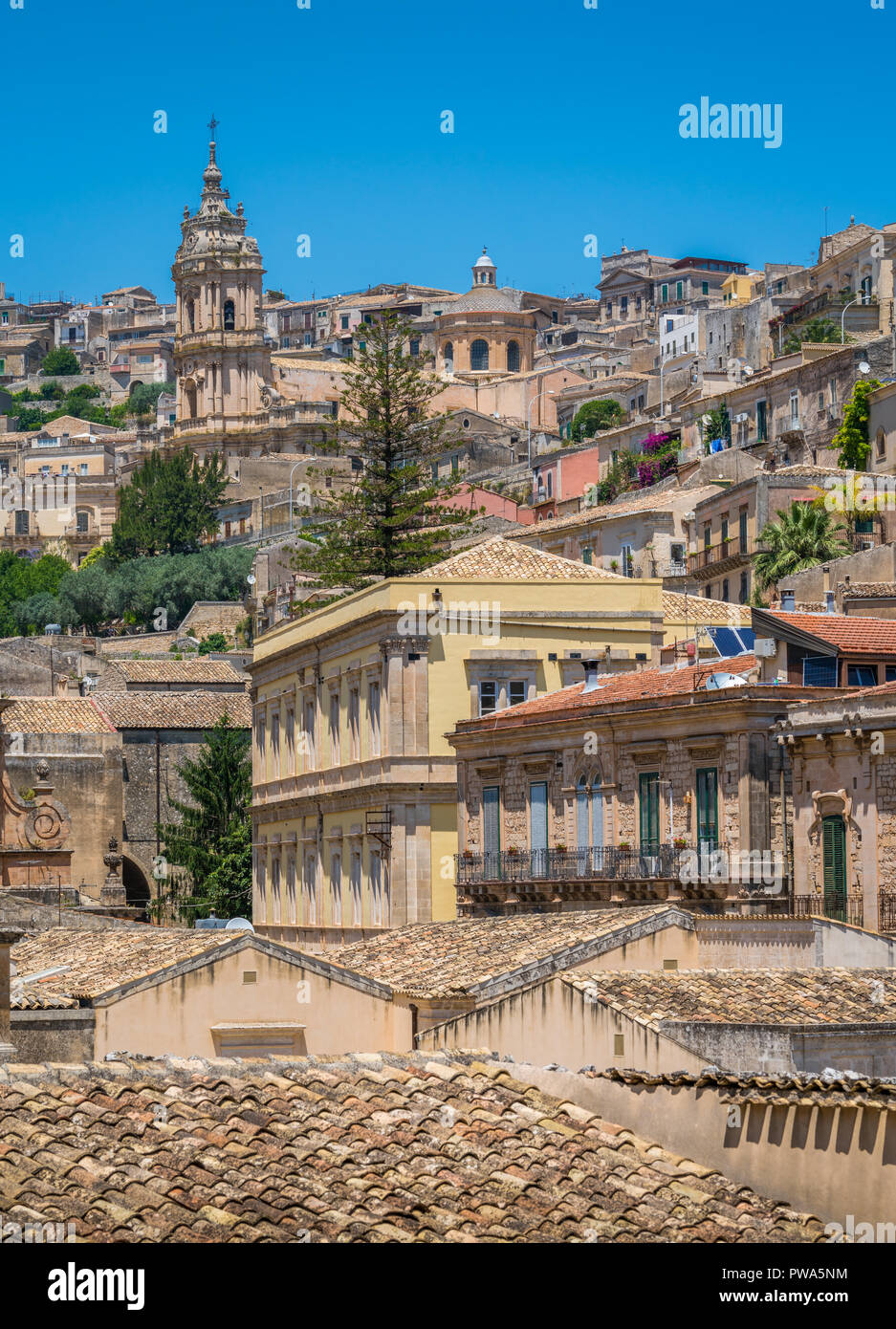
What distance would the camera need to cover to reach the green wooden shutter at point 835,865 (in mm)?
32375

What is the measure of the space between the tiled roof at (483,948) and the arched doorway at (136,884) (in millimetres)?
35449

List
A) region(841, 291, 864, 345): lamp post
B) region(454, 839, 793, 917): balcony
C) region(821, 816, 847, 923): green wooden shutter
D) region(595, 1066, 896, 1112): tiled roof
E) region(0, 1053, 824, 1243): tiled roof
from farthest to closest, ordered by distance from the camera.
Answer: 1. region(841, 291, 864, 345): lamp post
2. region(454, 839, 793, 917): balcony
3. region(821, 816, 847, 923): green wooden shutter
4. region(595, 1066, 896, 1112): tiled roof
5. region(0, 1053, 824, 1243): tiled roof

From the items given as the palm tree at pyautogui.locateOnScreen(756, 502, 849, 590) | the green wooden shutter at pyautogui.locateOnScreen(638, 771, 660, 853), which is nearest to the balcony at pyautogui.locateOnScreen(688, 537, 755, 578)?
the palm tree at pyautogui.locateOnScreen(756, 502, 849, 590)

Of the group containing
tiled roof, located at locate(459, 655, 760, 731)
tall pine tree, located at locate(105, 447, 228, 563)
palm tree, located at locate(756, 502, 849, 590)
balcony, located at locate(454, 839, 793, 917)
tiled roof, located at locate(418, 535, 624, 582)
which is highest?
tall pine tree, located at locate(105, 447, 228, 563)

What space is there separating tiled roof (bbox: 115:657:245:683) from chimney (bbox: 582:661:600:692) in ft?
124

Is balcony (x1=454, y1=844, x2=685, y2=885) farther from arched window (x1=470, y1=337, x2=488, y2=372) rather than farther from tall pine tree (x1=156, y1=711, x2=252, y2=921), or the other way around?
arched window (x1=470, y1=337, x2=488, y2=372)

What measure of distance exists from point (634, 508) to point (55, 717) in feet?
66.7

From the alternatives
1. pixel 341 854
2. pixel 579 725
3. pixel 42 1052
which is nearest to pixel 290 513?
pixel 341 854

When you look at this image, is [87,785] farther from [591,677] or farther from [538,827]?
[538,827]

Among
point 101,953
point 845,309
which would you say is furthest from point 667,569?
point 101,953

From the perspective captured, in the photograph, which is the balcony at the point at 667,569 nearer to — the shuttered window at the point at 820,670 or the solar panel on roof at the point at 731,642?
the solar panel on roof at the point at 731,642

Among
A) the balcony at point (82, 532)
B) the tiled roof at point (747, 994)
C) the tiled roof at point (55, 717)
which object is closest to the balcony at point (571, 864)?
the tiled roof at point (747, 994)

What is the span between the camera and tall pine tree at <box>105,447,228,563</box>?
5241 inches

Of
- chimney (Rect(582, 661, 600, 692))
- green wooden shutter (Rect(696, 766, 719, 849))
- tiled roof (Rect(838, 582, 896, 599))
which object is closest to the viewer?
green wooden shutter (Rect(696, 766, 719, 849))
